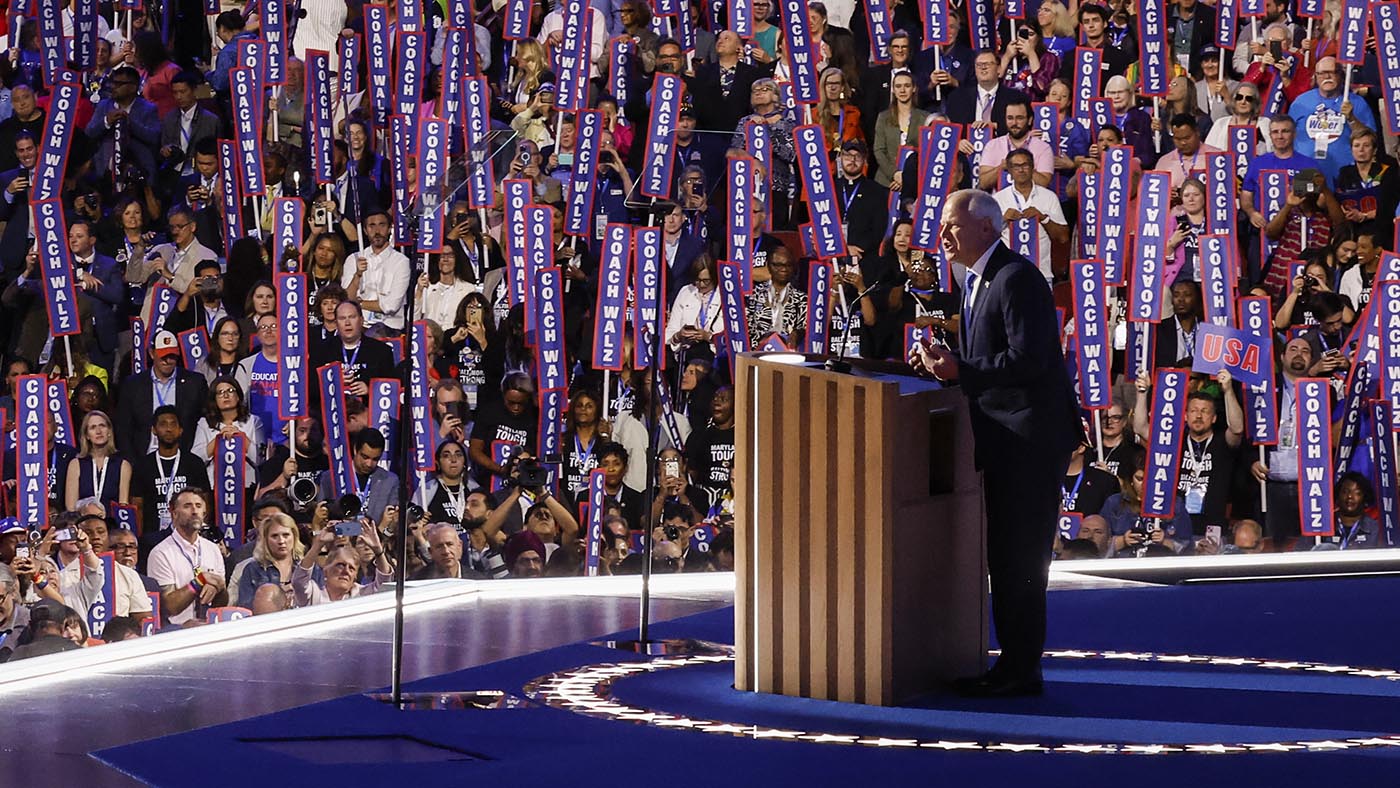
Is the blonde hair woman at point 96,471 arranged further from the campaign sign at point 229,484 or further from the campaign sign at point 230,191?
the campaign sign at point 230,191

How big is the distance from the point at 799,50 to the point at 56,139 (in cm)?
295

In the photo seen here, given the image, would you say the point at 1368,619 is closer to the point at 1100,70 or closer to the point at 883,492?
the point at 883,492

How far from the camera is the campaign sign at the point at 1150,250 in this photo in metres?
6.65

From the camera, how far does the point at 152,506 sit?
20.5 feet

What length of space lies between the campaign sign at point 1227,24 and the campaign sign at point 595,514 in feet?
9.99

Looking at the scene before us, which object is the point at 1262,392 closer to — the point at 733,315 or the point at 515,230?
the point at 733,315

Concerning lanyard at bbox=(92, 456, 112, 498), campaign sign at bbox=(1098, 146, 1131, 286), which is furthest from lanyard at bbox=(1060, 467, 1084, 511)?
lanyard at bbox=(92, 456, 112, 498)

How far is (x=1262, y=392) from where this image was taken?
21.5 ft

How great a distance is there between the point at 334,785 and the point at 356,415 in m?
3.96

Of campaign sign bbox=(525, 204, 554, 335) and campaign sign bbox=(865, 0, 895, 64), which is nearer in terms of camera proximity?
campaign sign bbox=(525, 204, 554, 335)

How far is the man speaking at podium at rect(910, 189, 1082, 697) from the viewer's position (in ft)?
10.9

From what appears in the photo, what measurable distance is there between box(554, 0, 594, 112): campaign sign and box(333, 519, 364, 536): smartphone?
1.82 metres

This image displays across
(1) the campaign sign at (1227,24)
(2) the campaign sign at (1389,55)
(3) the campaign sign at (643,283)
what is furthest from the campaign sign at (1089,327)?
(3) the campaign sign at (643,283)

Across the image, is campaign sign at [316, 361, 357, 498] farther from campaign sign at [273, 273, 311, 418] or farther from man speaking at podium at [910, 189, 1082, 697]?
man speaking at podium at [910, 189, 1082, 697]
